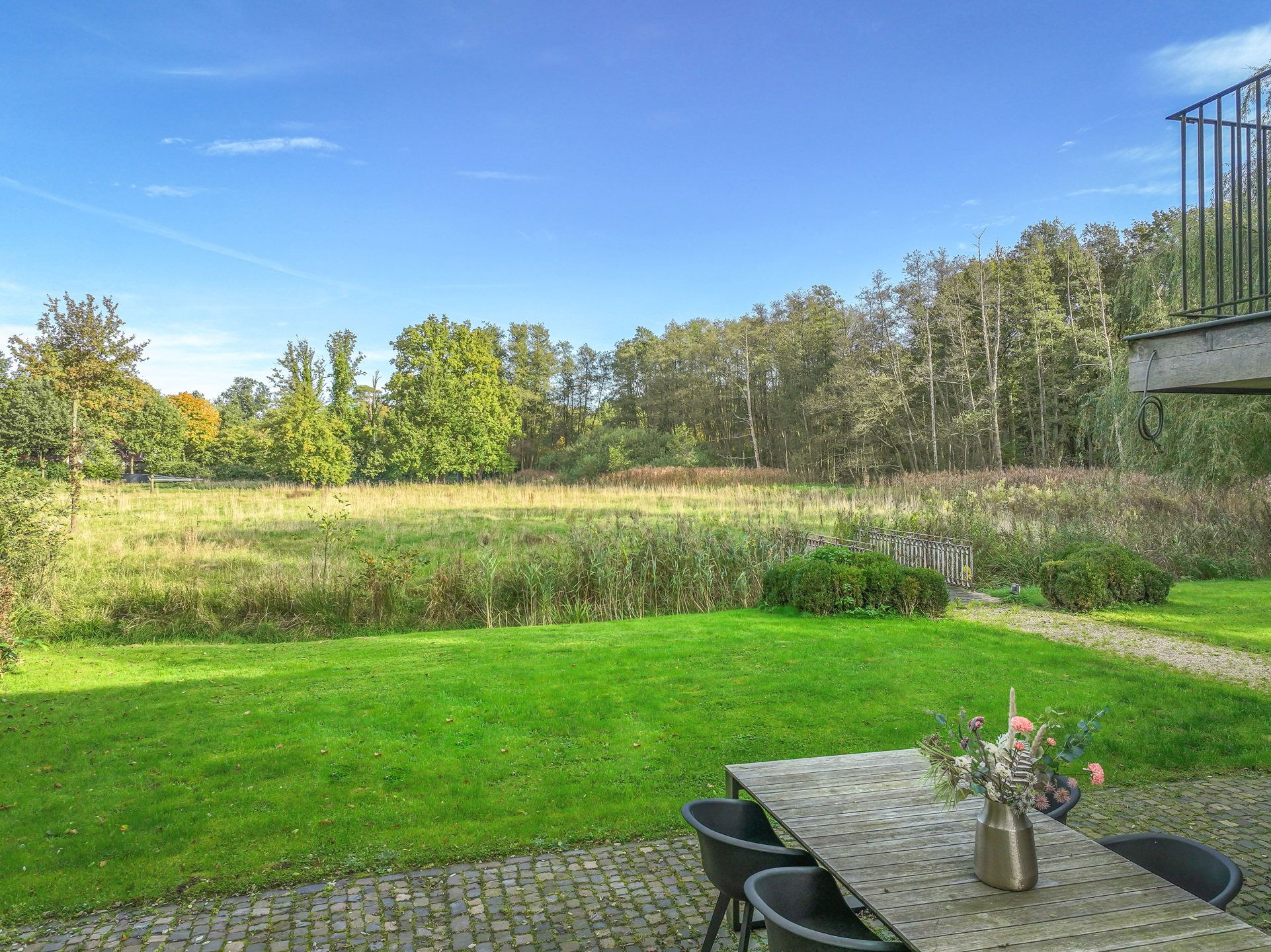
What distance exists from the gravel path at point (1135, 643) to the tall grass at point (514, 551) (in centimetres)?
176

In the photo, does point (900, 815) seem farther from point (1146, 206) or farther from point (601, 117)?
point (1146, 206)

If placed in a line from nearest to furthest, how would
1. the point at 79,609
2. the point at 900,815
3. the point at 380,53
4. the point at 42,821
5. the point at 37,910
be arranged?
the point at 900,815 < the point at 37,910 < the point at 42,821 < the point at 79,609 < the point at 380,53

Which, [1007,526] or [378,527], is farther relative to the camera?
[378,527]

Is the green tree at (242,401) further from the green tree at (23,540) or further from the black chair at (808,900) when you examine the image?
the black chair at (808,900)

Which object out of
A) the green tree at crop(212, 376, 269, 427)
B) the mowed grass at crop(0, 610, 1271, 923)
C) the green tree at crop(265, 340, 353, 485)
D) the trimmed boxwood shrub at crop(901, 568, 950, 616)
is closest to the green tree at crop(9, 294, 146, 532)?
the green tree at crop(265, 340, 353, 485)

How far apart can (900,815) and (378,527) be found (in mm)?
13450

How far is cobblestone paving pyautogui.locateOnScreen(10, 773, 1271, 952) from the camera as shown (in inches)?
108

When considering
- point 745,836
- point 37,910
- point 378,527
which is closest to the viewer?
point 745,836

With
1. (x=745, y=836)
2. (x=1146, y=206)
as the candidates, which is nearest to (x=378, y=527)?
(x=745, y=836)

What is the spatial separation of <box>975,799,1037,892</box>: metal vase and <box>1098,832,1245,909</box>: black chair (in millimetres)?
568

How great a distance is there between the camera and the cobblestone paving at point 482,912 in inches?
108

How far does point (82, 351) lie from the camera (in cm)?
1409

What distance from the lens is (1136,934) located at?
5.43ft

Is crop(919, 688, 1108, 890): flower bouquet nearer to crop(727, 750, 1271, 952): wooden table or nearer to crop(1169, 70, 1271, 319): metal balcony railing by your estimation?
crop(727, 750, 1271, 952): wooden table
